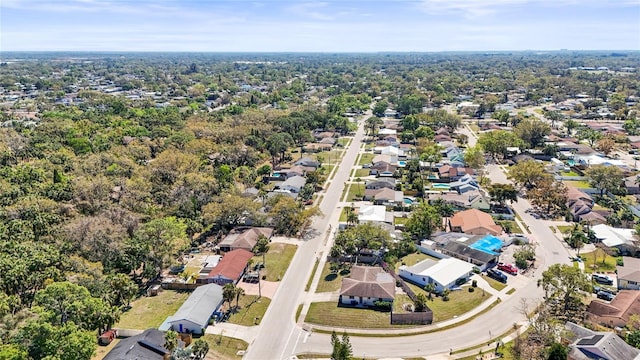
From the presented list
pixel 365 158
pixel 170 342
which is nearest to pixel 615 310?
pixel 170 342

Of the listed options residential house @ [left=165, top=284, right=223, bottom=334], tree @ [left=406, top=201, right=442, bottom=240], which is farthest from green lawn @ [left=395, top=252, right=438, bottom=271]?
residential house @ [left=165, top=284, right=223, bottom=334]

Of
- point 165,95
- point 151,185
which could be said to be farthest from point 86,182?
point 165,95

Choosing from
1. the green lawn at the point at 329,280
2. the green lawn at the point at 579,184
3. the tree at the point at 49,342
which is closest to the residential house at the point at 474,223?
the green lawn at the point at 329,280

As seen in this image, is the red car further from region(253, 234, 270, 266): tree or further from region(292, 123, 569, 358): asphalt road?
region(253, 234, 270, 266): tree

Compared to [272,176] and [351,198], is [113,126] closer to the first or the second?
[272,176]

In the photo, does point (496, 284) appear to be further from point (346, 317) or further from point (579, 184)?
point (579, 184)
